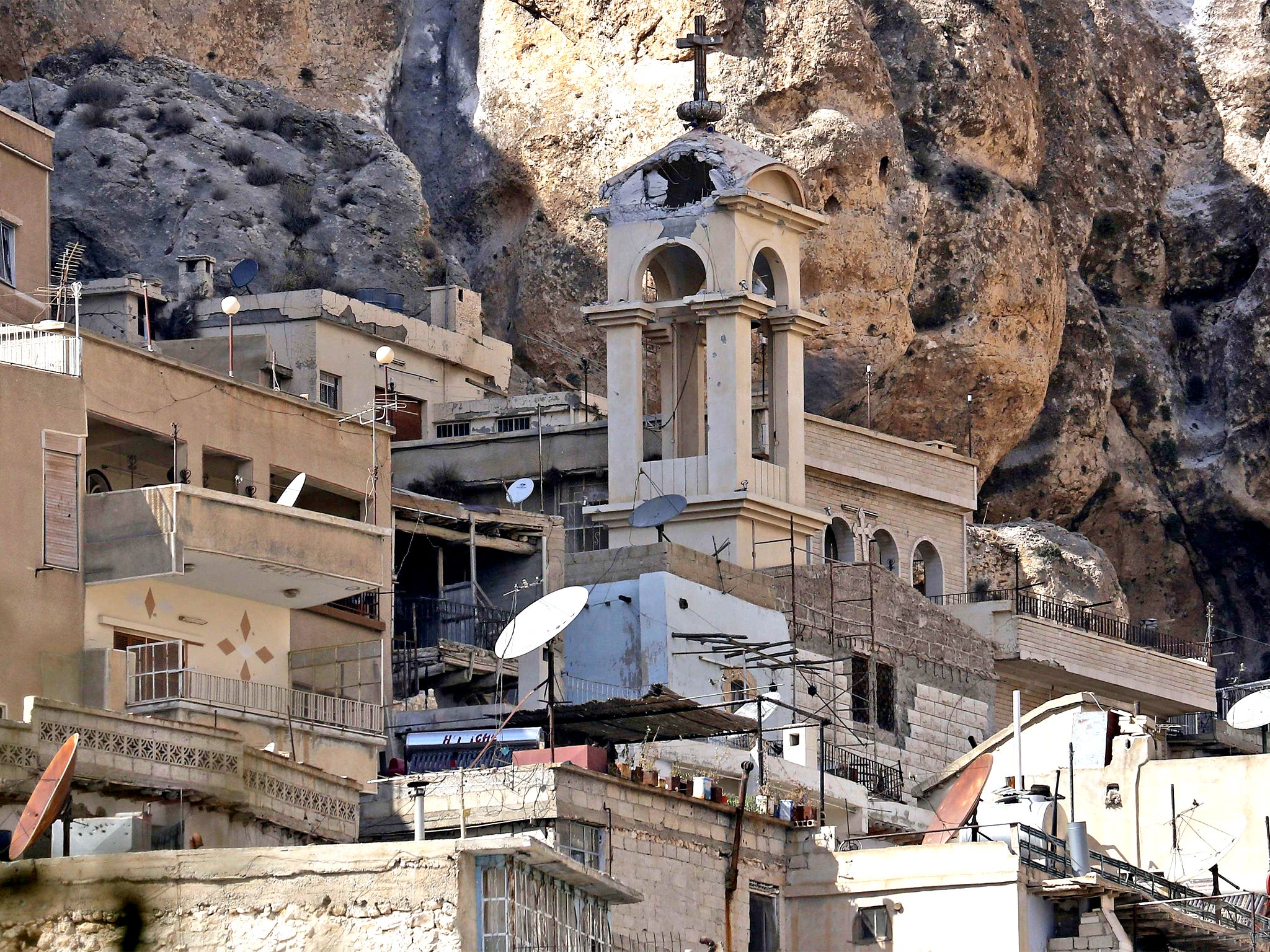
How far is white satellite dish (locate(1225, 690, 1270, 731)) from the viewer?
114 ft

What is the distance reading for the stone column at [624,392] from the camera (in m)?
41.2

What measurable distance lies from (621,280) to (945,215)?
17.1 metres

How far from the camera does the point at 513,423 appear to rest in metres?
43.3

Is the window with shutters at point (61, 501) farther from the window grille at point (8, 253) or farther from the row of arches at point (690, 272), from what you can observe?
the row of arches at point (690, 272)

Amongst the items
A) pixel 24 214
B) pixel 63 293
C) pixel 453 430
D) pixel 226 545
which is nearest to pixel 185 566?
pixel 226 545

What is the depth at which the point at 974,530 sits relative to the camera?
173ft

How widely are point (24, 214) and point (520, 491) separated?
874 cm

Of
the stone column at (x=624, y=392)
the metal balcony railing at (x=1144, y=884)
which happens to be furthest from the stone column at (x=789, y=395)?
the metal balcony railing at (x=1144, y=884)

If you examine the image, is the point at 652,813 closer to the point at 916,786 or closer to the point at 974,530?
the point at 916,786

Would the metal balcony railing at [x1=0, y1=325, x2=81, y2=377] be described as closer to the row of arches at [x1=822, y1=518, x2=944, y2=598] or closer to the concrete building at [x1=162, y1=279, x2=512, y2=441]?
the concrete building at [x1=162, y1=279, x2=512, y2=441]

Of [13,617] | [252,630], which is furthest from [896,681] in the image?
[13,617]

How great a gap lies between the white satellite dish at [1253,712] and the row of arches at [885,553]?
8.67 meters

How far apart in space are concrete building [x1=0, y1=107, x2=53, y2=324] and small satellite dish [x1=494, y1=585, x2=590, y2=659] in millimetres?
7580

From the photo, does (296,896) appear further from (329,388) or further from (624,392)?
(329,388)
